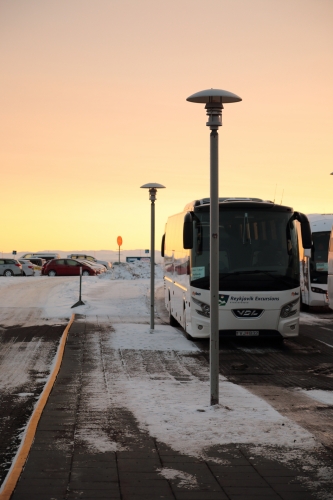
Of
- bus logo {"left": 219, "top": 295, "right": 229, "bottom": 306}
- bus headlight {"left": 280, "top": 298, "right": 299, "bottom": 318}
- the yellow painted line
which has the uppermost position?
bus logo {"left": 219, "top": 295, "right": 229, "bottom": 306}

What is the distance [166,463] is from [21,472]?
122 cm

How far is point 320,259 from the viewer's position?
91.5 ft

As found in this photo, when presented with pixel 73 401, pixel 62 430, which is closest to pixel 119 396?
pixel 73 401

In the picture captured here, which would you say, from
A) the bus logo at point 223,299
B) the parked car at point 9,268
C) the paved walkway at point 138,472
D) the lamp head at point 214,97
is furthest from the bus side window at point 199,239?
the parked car at point 9,268

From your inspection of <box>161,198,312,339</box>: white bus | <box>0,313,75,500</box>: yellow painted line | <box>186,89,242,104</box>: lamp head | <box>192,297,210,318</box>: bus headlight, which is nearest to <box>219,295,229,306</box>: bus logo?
<box>161,198,312,339</box>: white bus

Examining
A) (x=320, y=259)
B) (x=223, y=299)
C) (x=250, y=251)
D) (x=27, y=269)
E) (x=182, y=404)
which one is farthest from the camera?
(x=27, y=269)

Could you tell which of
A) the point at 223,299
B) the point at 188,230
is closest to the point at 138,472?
the point at 188,230

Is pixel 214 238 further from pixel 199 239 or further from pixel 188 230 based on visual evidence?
pixel 199 239

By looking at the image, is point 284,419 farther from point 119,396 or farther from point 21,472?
point 21,472

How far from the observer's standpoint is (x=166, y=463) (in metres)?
6.63

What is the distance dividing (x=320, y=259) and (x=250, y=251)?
39.3 feet

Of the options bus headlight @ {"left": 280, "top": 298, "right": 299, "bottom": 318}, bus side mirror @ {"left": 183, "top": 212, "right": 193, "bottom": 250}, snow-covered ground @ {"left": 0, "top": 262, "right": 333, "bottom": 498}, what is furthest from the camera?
bus headlight @ {"left": 280, "top": 298, "right": 299, "bottom": 318}

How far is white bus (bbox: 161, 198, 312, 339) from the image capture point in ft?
53.5

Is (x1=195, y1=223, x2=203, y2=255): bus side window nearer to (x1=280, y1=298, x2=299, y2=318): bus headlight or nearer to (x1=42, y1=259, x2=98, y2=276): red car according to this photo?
(x1=280, y1=298, x2=299, y2=318): bus headlight
